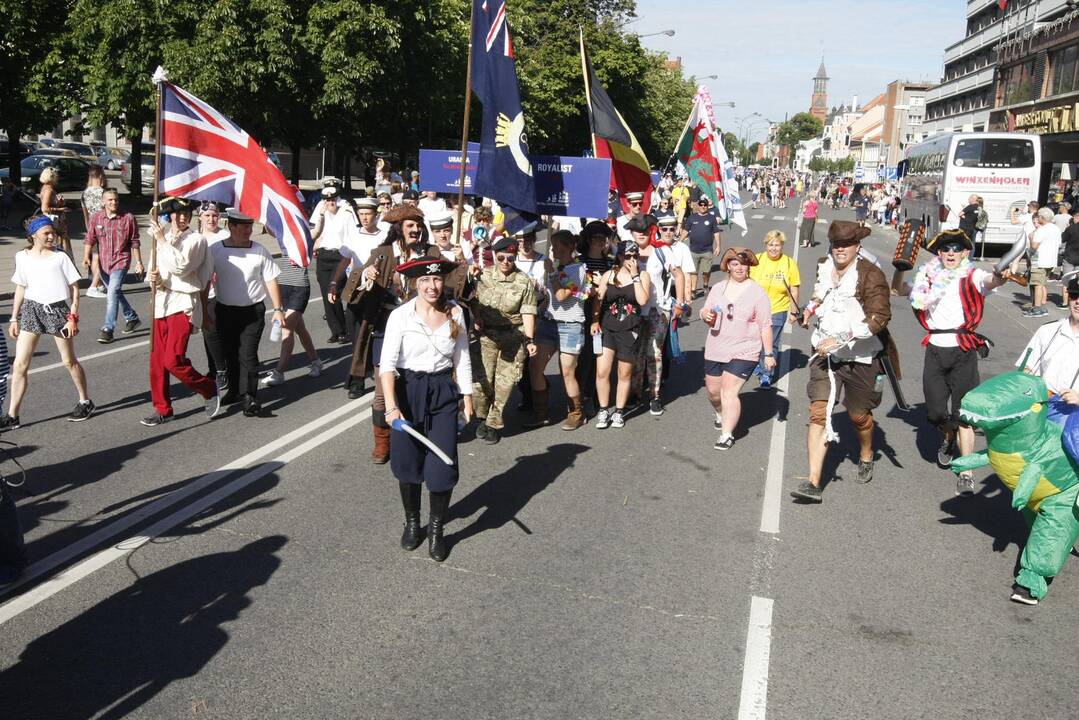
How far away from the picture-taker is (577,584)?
201 inches

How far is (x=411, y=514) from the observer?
5.49 metres

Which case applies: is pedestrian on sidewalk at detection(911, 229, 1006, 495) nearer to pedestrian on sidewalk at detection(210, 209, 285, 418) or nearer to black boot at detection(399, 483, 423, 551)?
black boot at detection(399, 483, 423, 551)

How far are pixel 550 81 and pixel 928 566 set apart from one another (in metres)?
39.8

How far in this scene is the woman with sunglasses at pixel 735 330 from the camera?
759cm

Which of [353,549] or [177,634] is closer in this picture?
[177,634]

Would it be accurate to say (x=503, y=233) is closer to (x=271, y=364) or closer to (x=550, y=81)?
(x=271, y=364)

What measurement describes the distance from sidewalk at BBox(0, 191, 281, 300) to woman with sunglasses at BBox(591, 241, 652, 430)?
8435 mm

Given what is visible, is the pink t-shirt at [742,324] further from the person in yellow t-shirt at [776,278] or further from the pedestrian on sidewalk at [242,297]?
the pedestrian on sidewalk at [242,297]

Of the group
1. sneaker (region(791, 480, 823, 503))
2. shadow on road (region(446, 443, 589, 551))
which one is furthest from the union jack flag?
sneaker (region(791, 480, 823, 503))

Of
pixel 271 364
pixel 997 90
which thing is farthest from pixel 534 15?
pixel 271 364

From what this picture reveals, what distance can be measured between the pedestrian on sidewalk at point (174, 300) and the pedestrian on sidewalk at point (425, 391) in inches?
123

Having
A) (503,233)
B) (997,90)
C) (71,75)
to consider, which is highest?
(997,90)

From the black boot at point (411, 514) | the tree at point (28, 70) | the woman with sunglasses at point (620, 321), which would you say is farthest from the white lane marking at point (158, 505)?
the tree at point (28, 70)

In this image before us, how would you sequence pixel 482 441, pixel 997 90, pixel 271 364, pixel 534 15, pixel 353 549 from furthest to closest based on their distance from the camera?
pixel 997 90 < pixel 534 15 < pixel 271 364 < pixel 482 441 < pixel 353 549
